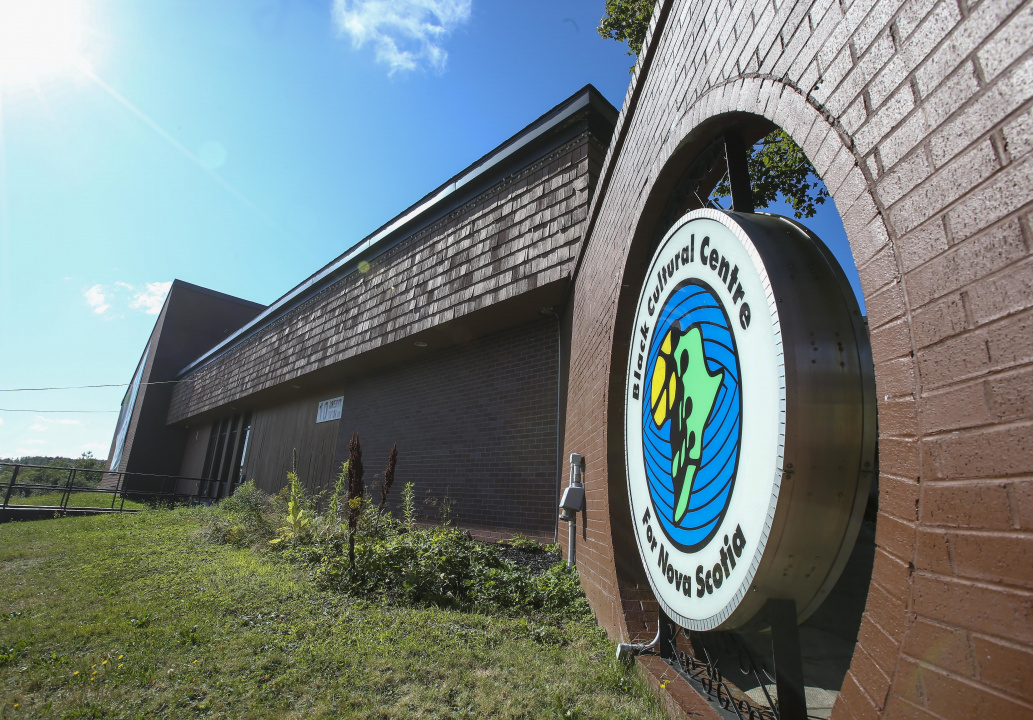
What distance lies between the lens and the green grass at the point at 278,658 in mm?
2639

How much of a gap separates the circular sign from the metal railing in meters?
13.9

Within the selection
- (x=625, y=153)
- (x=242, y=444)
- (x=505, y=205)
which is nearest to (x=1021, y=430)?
(x=625, y=153)

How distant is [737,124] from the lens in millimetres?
2357

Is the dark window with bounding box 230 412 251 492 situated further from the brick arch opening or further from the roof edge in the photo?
the brick arch opening

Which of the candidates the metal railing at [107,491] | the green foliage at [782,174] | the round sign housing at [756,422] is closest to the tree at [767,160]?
the green foliage at [782,174]

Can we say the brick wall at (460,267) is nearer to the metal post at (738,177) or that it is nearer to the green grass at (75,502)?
the metal post at (738,177)

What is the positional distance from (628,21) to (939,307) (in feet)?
36.1

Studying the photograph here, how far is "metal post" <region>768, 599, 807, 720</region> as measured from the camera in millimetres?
1624

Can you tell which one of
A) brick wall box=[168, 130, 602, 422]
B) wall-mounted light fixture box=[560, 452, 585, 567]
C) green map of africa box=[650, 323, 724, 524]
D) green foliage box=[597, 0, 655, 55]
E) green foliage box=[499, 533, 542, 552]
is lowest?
green foliage box=[499, 533, 542, 552]

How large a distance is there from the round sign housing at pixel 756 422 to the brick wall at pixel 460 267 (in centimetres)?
395

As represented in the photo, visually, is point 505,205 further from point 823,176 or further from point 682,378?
point 823,176

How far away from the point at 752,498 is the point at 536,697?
1.75 m

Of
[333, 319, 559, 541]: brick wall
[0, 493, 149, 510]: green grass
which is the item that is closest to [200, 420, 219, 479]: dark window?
[0, 493, 149, 510]: green grass

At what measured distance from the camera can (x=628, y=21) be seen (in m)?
9.89
